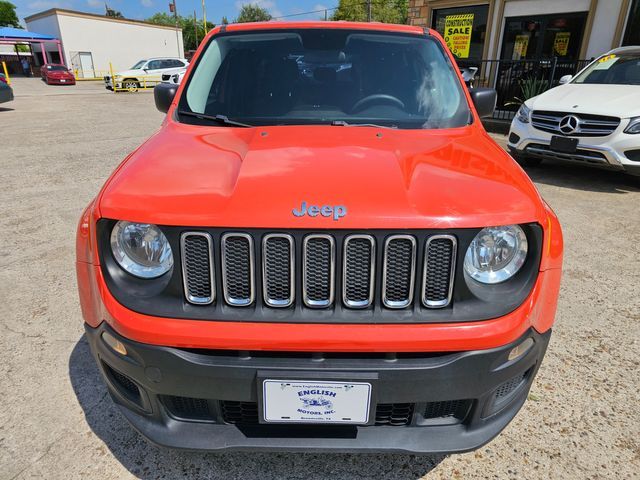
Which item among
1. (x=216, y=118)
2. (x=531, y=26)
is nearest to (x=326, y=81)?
(x=216, y=118)

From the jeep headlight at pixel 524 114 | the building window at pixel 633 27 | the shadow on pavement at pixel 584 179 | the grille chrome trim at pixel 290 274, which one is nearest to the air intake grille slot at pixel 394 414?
the grille chrome trim at pixel 290 274

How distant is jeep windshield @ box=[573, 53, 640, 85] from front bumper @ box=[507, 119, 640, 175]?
1.49m

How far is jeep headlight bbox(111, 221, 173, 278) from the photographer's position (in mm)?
1609

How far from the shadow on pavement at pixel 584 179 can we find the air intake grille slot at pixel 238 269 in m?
6.10

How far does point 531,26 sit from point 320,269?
1346 centimetres

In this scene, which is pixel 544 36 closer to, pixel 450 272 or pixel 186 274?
pixel 450 272

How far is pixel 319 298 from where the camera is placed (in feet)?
5.15

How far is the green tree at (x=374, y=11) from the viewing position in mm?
57750

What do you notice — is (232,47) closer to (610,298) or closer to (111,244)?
(111,244)

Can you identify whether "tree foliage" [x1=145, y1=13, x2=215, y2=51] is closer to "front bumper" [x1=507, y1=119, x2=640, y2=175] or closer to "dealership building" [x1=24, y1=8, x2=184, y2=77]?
"dealership building" [x1=24, y1=8, x2=184, y2=77]

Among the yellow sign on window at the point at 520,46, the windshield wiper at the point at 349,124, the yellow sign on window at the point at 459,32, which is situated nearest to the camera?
the windshield wiper at the point at 349,124

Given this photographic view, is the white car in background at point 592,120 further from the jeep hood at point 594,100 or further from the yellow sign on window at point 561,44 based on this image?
the yellow sign on window at point 561,44

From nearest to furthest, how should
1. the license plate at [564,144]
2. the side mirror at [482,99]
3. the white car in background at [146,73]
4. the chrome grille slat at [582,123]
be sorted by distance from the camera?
the side mirror at [482,99], the chrome grille slat at [582,123], the license plate at [564,144], the white car in background at [146,73]

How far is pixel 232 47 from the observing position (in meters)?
2.94
